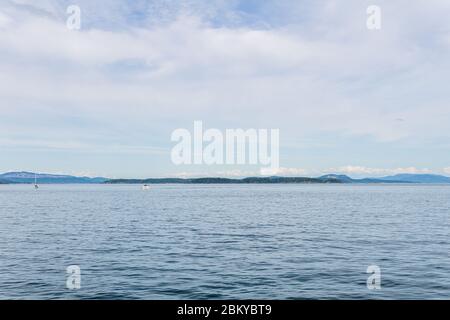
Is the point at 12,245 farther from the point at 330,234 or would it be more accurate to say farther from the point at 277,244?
the point at 330,234

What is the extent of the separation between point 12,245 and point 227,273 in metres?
27.6

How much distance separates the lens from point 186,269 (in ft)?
101

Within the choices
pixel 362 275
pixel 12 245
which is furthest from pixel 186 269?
pixel 12 245

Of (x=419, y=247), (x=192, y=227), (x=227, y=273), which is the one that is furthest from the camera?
(x=192, y=227)

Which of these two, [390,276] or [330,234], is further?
[330,234]

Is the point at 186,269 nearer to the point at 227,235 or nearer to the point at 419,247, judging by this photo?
the point at 227,235
